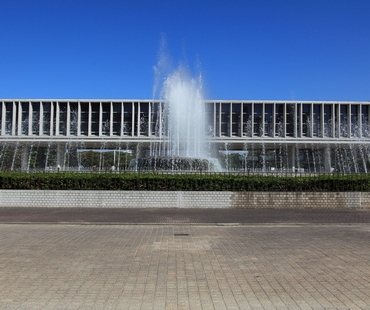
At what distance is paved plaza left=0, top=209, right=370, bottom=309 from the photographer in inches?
187

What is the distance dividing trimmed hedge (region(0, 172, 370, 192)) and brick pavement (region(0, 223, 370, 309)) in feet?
18.4

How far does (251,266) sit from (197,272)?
103cm

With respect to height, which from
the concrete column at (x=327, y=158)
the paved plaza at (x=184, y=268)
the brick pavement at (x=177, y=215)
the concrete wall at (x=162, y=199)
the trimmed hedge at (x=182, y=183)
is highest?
the concrete column at (x=327, y=158)

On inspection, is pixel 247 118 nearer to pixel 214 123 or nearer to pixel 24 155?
pixel 214 123

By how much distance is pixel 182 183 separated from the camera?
15.8 m

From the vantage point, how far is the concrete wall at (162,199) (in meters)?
15.2

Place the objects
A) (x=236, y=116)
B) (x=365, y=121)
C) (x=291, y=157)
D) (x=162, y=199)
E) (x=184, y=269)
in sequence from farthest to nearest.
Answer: (x=236, y=116) < (x=365, y=121) < (x=291, y=157) < (x=162, y=199) < (x=184, y=269)

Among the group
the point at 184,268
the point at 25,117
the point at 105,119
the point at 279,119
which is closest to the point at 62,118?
the point at 25,117

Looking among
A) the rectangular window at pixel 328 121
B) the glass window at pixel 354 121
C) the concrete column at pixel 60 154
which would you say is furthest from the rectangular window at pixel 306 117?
the concrete column at pixel 60 154

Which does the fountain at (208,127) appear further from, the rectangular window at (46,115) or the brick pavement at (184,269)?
the brick pavement at (184,269)

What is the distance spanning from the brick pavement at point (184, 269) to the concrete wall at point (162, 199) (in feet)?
16.6

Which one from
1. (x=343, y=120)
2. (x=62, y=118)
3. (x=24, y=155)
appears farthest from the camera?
(x=62, y=118)

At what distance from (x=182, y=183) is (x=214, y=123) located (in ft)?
153

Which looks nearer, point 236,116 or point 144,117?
point 144,117
